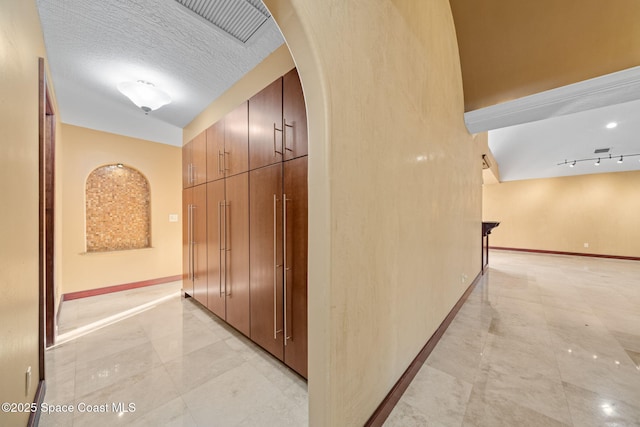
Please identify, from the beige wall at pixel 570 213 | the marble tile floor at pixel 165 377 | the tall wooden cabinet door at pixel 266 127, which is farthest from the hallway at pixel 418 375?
the beige wall at pixel 570 213

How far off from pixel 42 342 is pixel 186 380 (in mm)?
1027

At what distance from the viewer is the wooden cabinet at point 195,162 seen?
3.07 metres

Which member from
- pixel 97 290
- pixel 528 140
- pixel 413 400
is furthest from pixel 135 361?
pixel 528 140

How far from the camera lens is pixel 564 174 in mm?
7324

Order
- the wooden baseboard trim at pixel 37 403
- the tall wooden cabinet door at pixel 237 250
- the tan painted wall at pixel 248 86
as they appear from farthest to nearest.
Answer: the tall wooden cabinet door at pixel 237 250, the tan painted wall at pixel 248 86, the wooden baseboard trim at pixel 37 403

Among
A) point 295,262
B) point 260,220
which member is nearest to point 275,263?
point 295,262

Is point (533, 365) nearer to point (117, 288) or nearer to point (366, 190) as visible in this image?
point (366, 190)

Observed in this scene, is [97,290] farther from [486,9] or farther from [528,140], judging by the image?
[528,140]

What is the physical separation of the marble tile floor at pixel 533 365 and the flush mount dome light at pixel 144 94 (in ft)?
12.6

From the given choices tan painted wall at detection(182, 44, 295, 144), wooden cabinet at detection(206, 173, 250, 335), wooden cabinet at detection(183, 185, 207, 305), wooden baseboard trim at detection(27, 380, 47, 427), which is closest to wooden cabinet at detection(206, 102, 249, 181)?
wooden cabinet at detection(206, 173, 250, 335)

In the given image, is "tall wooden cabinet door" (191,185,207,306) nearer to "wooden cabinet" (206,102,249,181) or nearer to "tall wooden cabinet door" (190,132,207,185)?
"tall wooden cabinet door" (190,132,207,185)

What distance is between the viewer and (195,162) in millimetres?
3291

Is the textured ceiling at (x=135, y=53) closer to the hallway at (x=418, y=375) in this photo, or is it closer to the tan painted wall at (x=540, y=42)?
the tan painted wall at (x=540, y=42)

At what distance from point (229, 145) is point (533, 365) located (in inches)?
144
